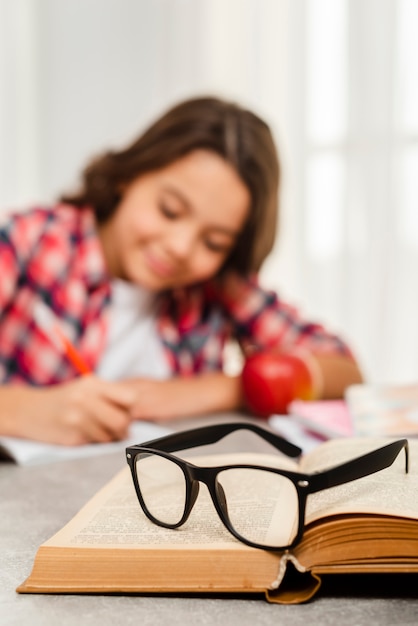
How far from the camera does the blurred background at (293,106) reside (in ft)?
5.75

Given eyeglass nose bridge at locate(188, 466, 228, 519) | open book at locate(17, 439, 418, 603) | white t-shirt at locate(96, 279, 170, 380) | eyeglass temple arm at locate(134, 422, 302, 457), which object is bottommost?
white t-shirt at locate(96, 279, 170, 380)

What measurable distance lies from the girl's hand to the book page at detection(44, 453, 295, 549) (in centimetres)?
30

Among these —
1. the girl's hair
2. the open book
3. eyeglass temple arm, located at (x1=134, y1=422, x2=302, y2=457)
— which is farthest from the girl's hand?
the girl's hair

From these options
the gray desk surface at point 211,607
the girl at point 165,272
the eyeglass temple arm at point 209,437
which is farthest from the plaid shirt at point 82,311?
the gray desk surface at point 211,607

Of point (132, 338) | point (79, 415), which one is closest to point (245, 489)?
point (79, 415)

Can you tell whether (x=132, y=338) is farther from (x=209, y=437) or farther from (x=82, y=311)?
(x=209, y=437)

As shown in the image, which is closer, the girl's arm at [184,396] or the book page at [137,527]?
the book page at [137,527]

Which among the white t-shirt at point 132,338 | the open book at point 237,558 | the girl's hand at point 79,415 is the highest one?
the open book at point 237,558

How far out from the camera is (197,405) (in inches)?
37.1

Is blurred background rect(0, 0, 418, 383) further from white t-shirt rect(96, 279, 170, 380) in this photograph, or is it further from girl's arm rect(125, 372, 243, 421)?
girl's arm rect(125, 372, 243, 421)

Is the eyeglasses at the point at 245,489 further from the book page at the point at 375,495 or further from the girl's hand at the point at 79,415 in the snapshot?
the girl's hand at the point at 79,415

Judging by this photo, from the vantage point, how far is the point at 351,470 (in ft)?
1.14

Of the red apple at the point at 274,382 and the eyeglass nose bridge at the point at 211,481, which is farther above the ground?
the eyeglass nose bridge at the point at 211,481

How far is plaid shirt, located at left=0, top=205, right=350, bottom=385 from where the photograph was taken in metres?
1.09
